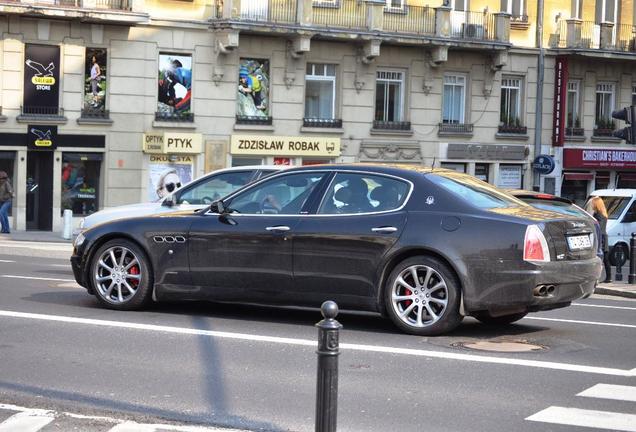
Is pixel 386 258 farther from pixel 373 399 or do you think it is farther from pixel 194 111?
pixel 194 111

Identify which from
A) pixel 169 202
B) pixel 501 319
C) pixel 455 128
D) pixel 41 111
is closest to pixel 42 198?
pixel 41 111

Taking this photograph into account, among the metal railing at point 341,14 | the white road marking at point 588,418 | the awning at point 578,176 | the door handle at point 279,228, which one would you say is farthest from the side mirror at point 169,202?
the awning at point 578,176

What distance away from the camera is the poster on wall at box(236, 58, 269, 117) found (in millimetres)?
36688

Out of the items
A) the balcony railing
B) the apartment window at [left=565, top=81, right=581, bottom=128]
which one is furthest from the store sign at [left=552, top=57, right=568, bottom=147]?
the balcony railing

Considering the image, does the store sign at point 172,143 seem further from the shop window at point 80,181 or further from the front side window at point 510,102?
the front side window at point 510,102

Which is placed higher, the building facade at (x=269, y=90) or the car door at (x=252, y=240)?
the building facade at (x=269, y=90)

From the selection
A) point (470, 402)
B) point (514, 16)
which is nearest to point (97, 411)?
point (470, 402)

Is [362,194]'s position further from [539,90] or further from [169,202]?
[539,90]

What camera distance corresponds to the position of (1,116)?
32.8 m

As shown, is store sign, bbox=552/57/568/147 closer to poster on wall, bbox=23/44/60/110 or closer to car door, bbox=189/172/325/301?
poster on wall, bbox=23/44/60/110

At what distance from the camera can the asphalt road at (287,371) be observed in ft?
26.0

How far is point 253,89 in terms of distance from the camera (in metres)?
36.8

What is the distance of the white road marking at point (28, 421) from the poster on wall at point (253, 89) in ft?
94.7

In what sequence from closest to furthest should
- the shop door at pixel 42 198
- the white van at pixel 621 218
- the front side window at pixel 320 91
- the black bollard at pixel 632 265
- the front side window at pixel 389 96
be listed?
the black bollard at pixel 632 265, the white van at pixel 621 218, the shop door at pixel 42 198, the front side window at pixel 320 91, the front side window at pixel 389 96
